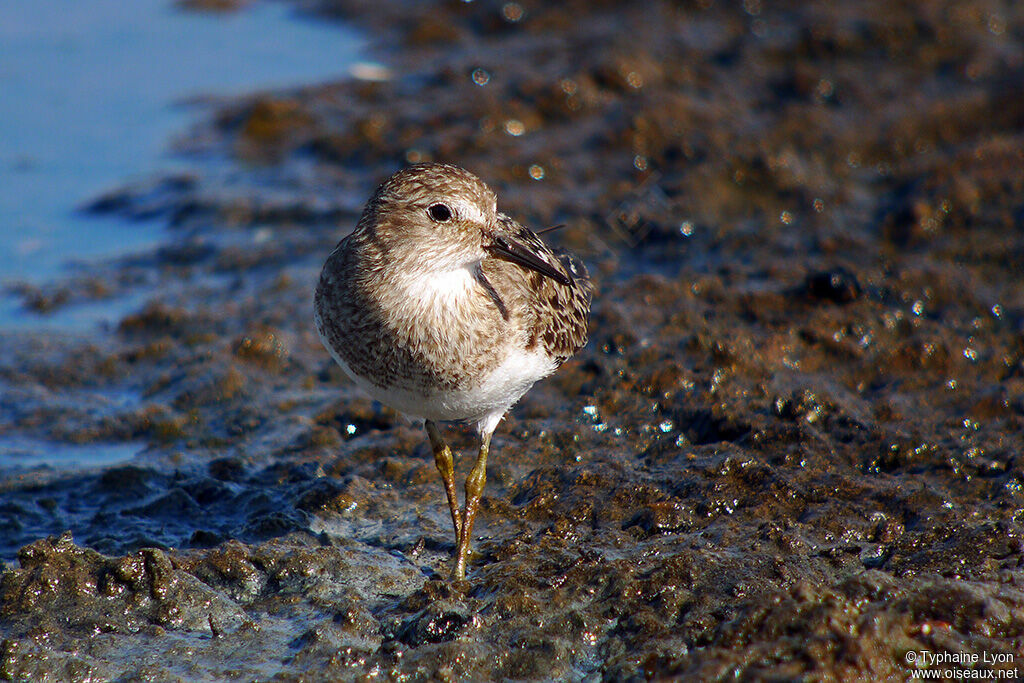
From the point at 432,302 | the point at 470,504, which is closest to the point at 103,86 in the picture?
the point at 432,302

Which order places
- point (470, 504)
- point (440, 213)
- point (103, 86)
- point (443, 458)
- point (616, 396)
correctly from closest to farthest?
point (440, 213) < point (470, 504) < point (443, 458) < point (616, 396) < point (103, 86)

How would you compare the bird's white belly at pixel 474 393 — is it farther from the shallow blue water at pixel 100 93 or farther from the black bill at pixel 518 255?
the shallow blue water at pixel 100 93

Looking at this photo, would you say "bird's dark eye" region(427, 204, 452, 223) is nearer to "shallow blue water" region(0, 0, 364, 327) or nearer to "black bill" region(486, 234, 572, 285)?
"black bill" region(486, 234, 572, 285)

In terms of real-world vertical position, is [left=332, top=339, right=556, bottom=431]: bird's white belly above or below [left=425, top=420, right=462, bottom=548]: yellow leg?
above

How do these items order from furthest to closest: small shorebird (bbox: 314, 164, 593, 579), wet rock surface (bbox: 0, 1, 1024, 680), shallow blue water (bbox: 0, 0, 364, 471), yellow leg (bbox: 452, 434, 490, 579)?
1. shallow blue water (bbox: 0, 0, 364, 471)
2. yellow leg (bbox: 452, 434, 490, 579)
3. small shorebird (bbox: 314, 164, 593, 579)
4. wet rock surface (bbox: 0, 1, 1024, 680)

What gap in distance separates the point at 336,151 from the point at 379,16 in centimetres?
399

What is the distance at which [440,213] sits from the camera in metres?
4.59

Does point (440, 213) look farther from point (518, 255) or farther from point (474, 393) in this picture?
point (474, 393)

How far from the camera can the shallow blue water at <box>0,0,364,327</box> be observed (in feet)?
30.6

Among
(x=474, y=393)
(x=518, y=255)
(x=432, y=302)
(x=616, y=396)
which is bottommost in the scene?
(x=616, y=396)

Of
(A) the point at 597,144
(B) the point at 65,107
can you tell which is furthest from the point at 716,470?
(B) the point at 65,107

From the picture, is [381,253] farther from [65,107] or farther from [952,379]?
[65,107]

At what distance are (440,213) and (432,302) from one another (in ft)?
1.30

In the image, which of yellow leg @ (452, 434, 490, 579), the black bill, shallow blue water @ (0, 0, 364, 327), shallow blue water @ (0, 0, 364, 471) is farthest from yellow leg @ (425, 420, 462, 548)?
shallow blue water @ (0, 0, 364, 327)
